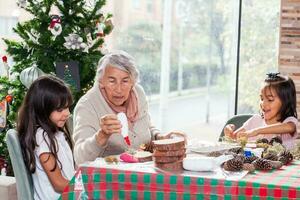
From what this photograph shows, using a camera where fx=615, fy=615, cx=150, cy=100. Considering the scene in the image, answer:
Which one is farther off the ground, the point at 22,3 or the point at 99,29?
the point at 22,3

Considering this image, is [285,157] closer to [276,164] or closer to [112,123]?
[276,164]

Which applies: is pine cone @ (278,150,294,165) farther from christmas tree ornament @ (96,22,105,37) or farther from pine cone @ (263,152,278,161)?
christmas tree ornament @ (96,22,105,37)

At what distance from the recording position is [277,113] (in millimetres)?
3156

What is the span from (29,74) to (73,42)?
1.19ft

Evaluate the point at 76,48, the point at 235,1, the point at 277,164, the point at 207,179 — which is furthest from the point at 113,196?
the point at 235,1

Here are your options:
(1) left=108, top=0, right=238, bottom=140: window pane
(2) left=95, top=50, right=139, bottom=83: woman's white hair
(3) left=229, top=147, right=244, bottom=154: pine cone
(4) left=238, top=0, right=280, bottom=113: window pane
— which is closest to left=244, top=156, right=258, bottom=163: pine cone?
(3) left=229, top=147, right=244, bottom=154: pine cone

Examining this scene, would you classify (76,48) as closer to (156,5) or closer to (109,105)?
(109,105)

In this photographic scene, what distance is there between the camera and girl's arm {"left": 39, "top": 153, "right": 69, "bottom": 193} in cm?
253

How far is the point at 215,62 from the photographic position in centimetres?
533

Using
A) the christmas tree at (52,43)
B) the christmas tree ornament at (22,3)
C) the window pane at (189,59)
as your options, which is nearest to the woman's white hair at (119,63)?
the christmas tree at (52,43)

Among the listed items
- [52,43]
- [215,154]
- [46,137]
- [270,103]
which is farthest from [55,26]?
[215,154]

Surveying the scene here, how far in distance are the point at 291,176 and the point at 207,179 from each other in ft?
1.10

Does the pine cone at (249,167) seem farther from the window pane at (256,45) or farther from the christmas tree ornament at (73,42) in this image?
the window pane at (256,45)

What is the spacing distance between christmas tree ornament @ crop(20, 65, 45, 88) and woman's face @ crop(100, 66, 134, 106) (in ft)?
2.18
